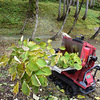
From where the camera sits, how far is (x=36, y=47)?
A: 62.3 inches

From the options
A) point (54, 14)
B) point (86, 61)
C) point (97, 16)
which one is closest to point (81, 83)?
point (86, 61)

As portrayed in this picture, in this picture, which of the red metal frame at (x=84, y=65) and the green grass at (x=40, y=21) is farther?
the green grass at (x=40, y=21)

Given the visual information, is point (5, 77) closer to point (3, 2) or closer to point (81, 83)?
point (81, 83)

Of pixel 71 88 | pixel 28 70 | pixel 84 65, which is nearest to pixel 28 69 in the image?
pixel 28 70

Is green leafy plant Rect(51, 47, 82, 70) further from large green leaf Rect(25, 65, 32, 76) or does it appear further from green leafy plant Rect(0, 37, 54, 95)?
large green leaf Rect(25, 65, 32, 76)

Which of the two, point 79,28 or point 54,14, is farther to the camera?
point 54,14

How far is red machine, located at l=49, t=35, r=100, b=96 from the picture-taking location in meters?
4.08

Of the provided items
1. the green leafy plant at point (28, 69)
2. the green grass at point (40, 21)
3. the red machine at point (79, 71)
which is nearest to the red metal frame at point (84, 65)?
the red machine at point (79, 71)

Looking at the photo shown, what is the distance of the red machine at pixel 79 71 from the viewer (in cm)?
408

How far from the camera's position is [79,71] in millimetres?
4266

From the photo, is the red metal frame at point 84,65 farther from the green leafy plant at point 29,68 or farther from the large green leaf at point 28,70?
the large green leaf at point 28,70

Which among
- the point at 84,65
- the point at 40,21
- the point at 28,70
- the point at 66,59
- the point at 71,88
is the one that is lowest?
the point at 71,88

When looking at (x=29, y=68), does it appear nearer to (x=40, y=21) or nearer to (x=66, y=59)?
(x=66, y=59)

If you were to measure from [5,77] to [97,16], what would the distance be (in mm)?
24144
